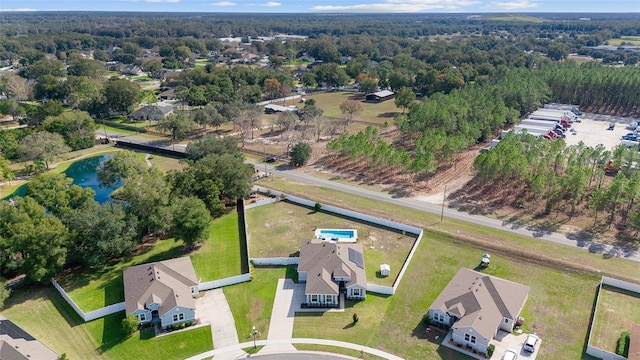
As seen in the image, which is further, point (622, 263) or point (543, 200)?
point (543, 200)

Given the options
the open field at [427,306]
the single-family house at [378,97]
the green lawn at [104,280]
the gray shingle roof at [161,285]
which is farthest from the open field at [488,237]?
the single-family house at [378,97]

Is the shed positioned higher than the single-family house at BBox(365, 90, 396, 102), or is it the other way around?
the single-family house at BBox(365, 90, 396, 102)

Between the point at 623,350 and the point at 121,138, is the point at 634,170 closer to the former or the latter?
the point at 623,350

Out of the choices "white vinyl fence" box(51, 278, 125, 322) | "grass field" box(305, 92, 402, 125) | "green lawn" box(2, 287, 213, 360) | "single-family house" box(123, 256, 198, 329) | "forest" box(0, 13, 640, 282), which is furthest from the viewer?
"grass field" box(305, 92, 402, 125)

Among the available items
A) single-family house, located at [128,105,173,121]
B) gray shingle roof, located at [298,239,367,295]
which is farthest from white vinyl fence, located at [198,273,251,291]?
single-family house, located at [128,105,173,121]

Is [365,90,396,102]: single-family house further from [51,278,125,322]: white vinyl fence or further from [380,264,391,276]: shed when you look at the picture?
[51,278,125,322]: white vinyl fence

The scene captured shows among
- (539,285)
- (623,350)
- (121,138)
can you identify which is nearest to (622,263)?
(539,285)
